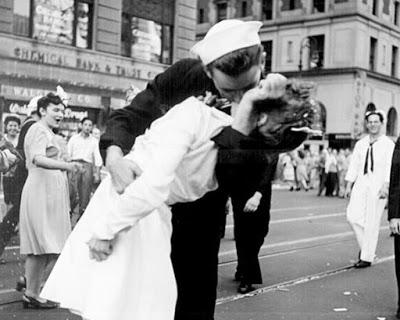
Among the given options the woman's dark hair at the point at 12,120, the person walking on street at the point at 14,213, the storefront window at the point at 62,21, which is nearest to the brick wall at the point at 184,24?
the storefront window at the point at 62,21

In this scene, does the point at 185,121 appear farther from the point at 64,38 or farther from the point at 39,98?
the point at 39,98

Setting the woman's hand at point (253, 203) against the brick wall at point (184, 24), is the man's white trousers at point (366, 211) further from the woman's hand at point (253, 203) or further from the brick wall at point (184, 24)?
the brick wall at point (184, 24)

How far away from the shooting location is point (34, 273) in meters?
3.96

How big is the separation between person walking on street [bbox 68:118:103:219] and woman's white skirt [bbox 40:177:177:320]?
90.5 inches

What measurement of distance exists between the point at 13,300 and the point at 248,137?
2889 mm

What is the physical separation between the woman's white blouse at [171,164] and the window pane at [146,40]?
1.56 metres

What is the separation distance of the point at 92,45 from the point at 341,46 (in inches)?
58.3

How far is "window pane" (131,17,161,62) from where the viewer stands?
320 cm

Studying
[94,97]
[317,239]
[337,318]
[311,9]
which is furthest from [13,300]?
[317,239]

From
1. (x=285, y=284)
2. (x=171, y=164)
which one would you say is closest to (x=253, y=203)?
(x=285, y=284)

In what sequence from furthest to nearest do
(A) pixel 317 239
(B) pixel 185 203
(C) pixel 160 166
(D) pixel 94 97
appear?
(A) pixel 317 239, (D) pixel 94 97, (B) pixel 185 203, (C) pixel 160 166

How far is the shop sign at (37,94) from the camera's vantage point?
299 centimetres

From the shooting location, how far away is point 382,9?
225 centimetres

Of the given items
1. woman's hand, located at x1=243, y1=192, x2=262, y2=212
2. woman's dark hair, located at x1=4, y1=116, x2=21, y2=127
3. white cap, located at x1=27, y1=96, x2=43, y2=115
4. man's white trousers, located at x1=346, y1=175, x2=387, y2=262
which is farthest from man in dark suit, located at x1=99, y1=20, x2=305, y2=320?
man's white trousers, located at x1=346, y1=175, x2=387, y2=262
